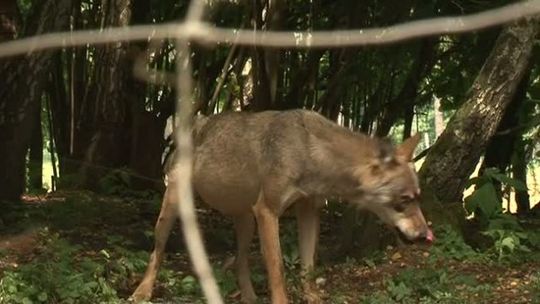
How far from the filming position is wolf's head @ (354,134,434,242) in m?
7.77

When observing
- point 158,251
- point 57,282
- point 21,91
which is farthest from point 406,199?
point 21,91

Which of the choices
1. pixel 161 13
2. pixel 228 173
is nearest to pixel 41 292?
pixel 228 173

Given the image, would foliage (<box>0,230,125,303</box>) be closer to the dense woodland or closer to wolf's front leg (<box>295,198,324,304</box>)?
the dense woodland

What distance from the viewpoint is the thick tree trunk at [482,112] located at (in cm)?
959

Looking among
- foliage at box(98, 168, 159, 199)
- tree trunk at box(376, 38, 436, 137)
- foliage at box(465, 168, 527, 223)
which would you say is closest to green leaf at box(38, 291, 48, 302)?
foliage at box(465, 168, 527, 223)

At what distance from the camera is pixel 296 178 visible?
7.71 metres

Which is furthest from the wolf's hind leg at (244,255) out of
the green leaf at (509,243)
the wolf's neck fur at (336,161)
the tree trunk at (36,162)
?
the tree trunk at (36,162)

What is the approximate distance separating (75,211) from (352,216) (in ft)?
11.1

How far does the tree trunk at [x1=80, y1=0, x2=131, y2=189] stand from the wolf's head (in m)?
6.27

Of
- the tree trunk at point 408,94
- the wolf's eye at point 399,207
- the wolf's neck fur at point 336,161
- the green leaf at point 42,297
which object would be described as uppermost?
the tree trunk at point 408,94

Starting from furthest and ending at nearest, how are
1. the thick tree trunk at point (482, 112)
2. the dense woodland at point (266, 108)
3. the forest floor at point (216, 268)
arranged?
1. the thick tree trunk at point (482, 112)
2. the dense woodland at point (266, 108)
3. the forest floor at point (216, 268)

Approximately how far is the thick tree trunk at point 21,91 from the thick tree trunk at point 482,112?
162 inches

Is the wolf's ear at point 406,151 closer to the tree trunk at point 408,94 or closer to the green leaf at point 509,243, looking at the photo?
the green leaf at point 509,243

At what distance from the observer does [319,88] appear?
49.3 ft
